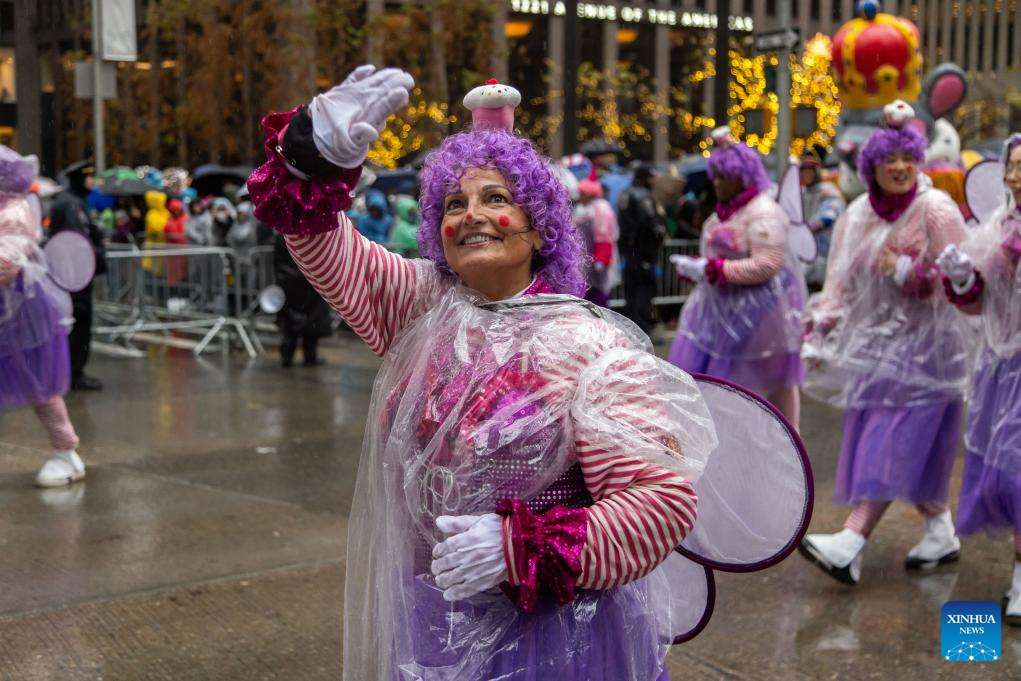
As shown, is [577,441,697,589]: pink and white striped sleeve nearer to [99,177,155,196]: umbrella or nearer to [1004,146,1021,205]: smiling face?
[1004,146,1021,205]: smiling face

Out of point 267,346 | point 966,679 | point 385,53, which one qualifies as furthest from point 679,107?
point 966,679

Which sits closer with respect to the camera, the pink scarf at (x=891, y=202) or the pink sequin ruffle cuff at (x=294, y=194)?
the pink sequin ruffle cuff at (x=294, y=194)

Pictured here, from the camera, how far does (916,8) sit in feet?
193

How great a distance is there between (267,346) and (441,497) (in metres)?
10.4

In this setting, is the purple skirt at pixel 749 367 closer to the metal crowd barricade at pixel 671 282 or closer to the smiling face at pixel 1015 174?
the smiling face at pixel 1015 174

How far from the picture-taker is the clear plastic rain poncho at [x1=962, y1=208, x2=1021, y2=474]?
426cm

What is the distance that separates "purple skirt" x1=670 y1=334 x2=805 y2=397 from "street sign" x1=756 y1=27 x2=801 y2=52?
6628mm

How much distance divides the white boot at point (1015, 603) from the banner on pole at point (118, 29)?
37.3ft

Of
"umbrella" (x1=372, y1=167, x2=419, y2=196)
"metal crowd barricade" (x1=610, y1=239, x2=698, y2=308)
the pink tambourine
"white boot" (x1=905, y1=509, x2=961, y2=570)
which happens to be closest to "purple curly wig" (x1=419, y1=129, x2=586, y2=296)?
"white boot" (x1=905, y1=509, x2=961, y2=570)

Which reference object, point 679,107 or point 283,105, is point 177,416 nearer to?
Answer: point 283,105

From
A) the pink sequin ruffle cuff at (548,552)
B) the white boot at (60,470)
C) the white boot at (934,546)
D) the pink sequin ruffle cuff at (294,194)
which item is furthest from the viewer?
the white boot at (60,470)

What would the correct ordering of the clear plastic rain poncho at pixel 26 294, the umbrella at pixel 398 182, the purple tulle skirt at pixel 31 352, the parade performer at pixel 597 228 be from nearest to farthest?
the clear plastic rain poncho at pixel 26 294 → the purple tulle skirt at pixel 31 352 → the parade performer at pixel 597 228 → the umbrella at pixel 398 182

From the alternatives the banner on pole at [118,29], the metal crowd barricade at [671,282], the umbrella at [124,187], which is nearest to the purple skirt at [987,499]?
the metal crowd barricade at [671,282]

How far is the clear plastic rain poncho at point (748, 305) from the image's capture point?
6.07m
